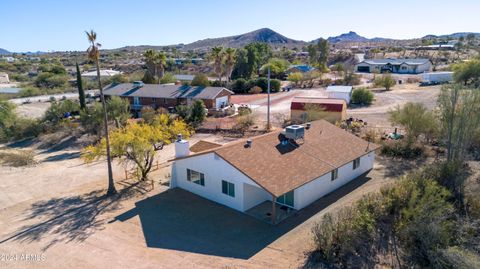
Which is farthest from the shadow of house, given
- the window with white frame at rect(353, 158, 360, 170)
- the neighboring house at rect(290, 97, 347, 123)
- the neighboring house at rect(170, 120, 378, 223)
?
the neighboring house at rect(290, 97, 347, 123)

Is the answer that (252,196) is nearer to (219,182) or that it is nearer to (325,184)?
(219,182)

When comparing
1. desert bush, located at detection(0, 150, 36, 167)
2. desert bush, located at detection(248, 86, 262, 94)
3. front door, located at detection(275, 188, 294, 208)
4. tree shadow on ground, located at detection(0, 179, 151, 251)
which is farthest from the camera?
desert bush, located at detection(248, 86, 262, 94)

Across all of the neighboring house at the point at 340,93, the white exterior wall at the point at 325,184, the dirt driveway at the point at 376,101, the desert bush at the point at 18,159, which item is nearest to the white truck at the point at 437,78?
the dirt driveway at the point at 376,101

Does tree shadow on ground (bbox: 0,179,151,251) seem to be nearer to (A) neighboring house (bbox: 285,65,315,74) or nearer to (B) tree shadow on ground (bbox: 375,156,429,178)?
(B) tree shadow on ground (bbox: 375,156,429,178)

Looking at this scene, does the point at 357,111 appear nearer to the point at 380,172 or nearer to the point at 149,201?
the point at 380,172

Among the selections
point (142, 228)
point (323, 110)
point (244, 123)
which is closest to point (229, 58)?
→ point (244, 123)

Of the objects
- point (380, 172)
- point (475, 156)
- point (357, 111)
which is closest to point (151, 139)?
point (380, 172)

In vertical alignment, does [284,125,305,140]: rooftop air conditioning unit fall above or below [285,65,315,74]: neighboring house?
below

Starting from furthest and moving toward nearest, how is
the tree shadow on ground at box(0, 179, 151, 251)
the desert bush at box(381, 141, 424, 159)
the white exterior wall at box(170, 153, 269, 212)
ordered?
1. the desert bush at box(381, 141, 424, 159)
2. the white exterior wall at box(170, 153, 269, 212)
3. the tree shadow on ground at box(0, 179, 151, 251)
